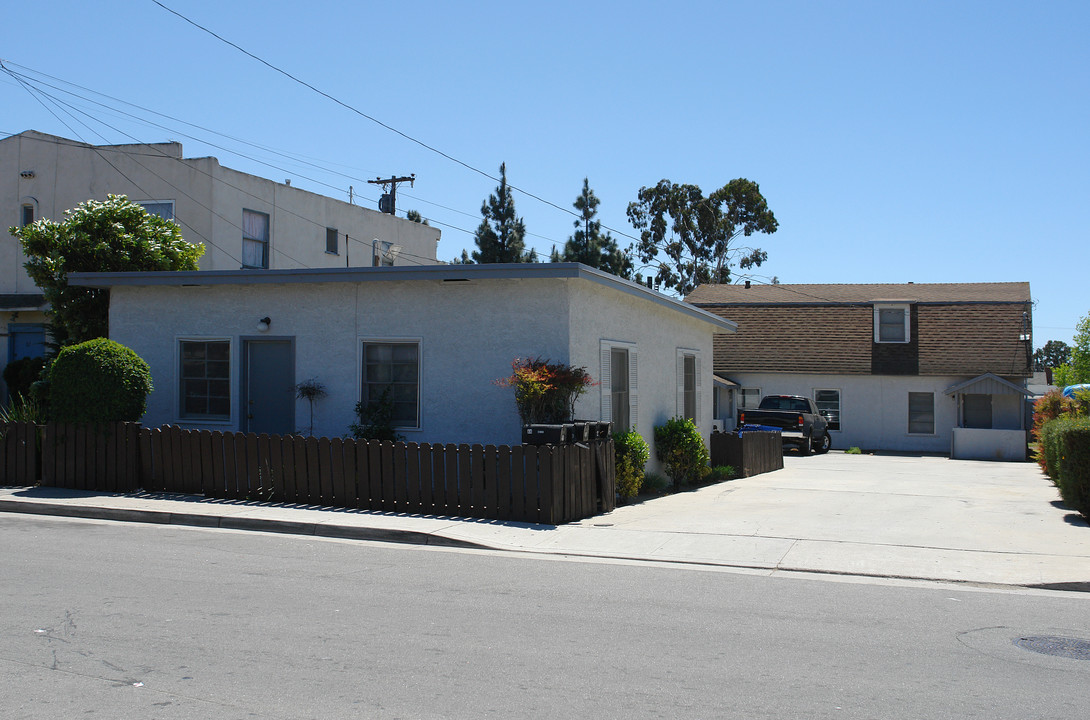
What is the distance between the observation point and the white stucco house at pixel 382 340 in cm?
1396

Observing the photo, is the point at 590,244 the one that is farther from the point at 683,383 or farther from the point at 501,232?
the point at 683,383

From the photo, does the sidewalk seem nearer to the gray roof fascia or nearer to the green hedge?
the green hedge

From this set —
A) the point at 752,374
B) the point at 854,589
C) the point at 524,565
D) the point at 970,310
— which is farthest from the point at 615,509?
the point at 970,310

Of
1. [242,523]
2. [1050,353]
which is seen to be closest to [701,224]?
[242,523]

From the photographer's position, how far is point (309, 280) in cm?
1474

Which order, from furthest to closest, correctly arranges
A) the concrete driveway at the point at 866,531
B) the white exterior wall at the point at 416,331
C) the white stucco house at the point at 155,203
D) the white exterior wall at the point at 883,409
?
the white exterior wall at the point at 883,409 → the white stucco house at the point at 155,203 → the white exterior wall at the point at 416,331 → the concrete driveway at the point at 866,531

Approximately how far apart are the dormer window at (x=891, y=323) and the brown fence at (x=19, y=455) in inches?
1132

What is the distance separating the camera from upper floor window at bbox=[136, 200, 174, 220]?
24.1 meters

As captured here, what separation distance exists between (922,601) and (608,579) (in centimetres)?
272

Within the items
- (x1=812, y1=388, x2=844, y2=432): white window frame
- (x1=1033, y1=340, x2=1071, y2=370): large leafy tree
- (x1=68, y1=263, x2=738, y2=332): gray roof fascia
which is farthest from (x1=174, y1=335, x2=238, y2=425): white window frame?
(x1=1033, y1=340, x2=1071, y2=370): large leafy tree

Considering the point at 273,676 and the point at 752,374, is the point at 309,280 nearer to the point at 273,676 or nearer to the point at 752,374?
the point at 273,676

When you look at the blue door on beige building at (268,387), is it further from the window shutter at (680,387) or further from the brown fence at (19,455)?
the window shutter at (680,387)

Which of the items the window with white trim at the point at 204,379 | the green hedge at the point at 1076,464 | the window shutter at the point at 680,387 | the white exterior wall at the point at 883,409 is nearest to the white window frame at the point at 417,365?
the window with white trim at the point at 204,379

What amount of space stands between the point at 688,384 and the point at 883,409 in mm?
16153
